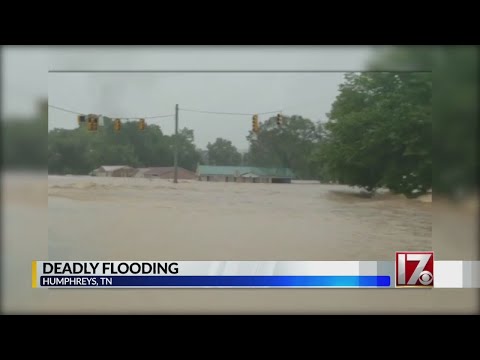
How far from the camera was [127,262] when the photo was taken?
609cm

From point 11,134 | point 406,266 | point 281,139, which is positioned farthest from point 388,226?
point 11,134

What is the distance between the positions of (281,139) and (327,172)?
947 millimetres

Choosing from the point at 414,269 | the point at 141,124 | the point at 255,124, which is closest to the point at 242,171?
the point at 255,124

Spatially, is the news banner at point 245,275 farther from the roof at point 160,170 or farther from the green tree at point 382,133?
the roof at point 160,170

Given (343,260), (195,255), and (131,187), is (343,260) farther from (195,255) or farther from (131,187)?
(131,187)

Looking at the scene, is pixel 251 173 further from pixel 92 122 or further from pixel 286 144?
pixel 92 122

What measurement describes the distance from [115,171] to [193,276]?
2.21 metres

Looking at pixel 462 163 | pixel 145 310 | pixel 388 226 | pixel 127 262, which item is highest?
pixel 462 163

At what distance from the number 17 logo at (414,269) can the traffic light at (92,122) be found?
5.31 metres

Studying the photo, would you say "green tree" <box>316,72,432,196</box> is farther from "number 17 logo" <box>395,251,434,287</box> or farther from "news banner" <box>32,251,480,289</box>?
"news banner" <box>32,251,480,289</box>

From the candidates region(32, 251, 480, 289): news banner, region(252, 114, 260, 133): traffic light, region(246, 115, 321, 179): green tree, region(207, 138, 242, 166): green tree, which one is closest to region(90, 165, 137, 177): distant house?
region(207, 138, 242, 166): green tree

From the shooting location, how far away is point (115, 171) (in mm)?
6613

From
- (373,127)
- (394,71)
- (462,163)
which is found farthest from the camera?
(373,127)

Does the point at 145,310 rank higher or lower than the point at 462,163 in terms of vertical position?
lower
